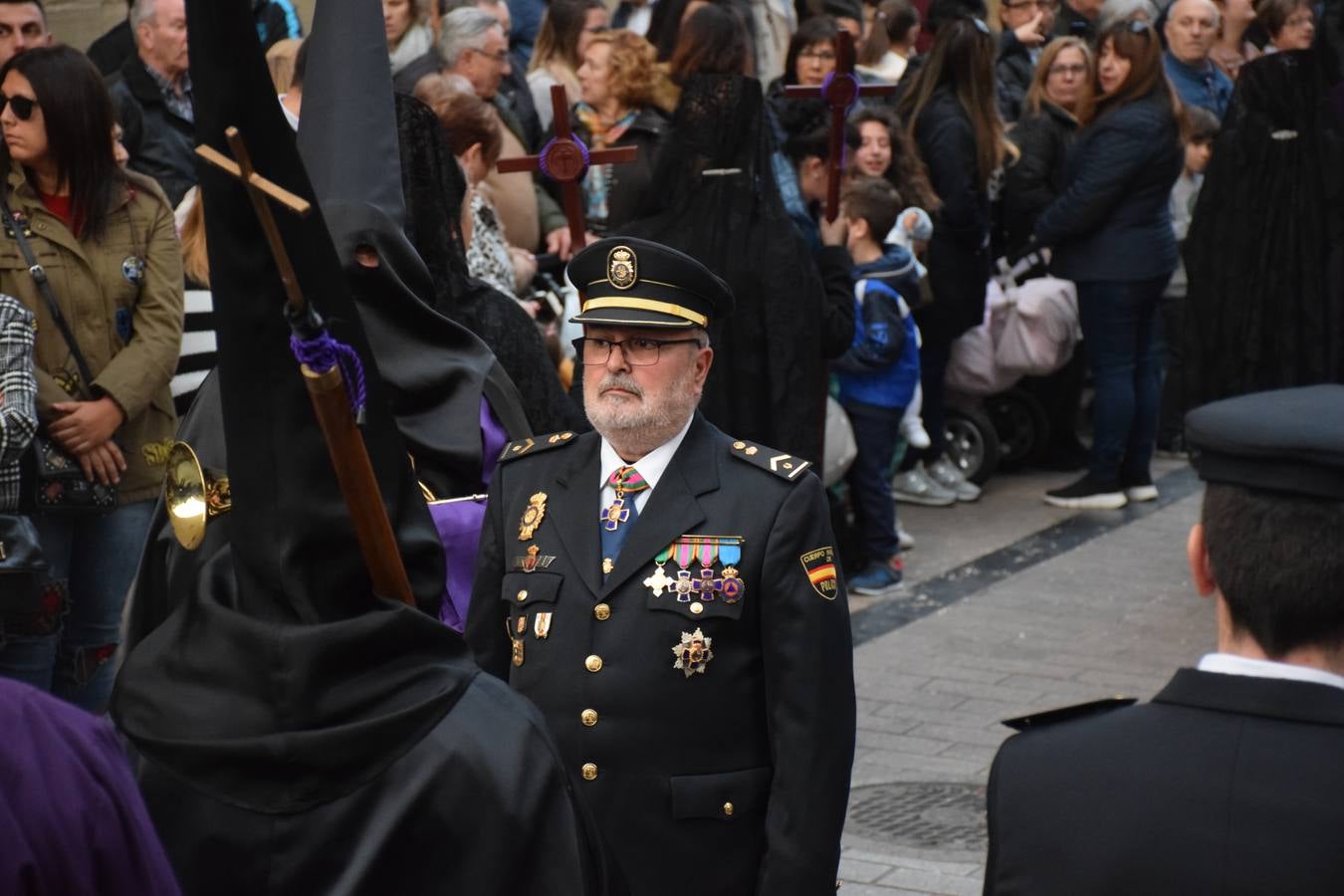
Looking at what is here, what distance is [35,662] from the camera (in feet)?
19.8

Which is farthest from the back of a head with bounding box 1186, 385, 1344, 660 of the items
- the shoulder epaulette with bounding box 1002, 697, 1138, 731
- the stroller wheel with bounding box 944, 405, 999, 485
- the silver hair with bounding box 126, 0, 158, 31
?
the stroller wheel with bounding box 944, 405, 999, 485

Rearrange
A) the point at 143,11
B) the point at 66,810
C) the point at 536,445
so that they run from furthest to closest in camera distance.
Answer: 1. the point at 143,11
2. the point at 536,445
3. the point at 66,810

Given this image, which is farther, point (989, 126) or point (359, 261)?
point (989, 126)

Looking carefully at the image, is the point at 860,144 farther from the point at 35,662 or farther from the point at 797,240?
the point at 35,662

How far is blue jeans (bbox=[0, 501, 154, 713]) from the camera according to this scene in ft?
20.2

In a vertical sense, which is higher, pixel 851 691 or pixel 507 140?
pixel 507 140

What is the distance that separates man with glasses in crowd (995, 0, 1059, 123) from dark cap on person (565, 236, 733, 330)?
8.45 m

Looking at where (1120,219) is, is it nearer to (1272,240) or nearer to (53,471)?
(1272,240)

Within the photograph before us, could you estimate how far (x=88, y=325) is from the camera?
617 centimetres

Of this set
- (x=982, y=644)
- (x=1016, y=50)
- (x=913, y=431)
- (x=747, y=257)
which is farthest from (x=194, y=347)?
(x=1016, y=50)

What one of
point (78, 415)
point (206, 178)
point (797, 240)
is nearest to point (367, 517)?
point (206, 178)

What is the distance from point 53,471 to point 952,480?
5647mm

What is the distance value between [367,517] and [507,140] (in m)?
6.67

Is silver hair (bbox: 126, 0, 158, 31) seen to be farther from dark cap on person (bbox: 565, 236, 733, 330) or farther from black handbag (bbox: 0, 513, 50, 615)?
dark cap on person (bbox: 565, 236, 733, 330)
